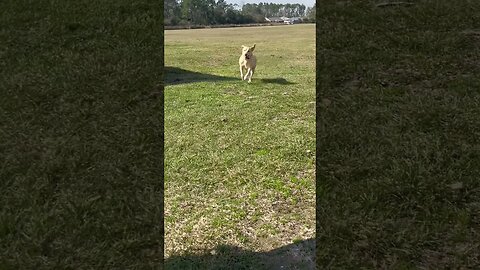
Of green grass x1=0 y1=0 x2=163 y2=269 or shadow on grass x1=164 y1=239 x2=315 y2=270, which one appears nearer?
shadow on grass x1=164 y1=239 x2=315 y2=270

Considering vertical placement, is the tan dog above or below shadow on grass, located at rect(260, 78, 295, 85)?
above

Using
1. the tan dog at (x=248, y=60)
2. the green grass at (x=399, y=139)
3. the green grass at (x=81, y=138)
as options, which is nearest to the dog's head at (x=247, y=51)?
the tan dog at (x=248, y=60)

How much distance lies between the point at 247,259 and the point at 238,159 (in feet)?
4.26

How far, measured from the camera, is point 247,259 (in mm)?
2479

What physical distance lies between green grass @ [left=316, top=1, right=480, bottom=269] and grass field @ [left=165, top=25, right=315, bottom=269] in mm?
254

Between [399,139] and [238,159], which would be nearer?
[399,139]

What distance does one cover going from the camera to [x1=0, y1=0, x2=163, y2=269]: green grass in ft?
8.80

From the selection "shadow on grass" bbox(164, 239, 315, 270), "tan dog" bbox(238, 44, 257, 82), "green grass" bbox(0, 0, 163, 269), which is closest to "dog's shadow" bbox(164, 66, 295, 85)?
"tan dog" bbox(238, 44, 257, 82)

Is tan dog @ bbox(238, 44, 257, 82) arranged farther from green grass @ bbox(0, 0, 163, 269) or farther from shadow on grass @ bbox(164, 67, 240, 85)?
green grass @ bbox(0, 0, 163, 269)

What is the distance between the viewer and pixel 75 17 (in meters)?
6.53

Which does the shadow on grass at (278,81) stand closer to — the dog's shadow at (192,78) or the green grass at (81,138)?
the dog's shadow at (192,78)

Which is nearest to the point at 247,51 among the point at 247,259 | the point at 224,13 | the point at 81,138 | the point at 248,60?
the point at 248,60

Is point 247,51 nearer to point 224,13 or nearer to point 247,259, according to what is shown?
point 224,13

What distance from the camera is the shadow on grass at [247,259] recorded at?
243cm
